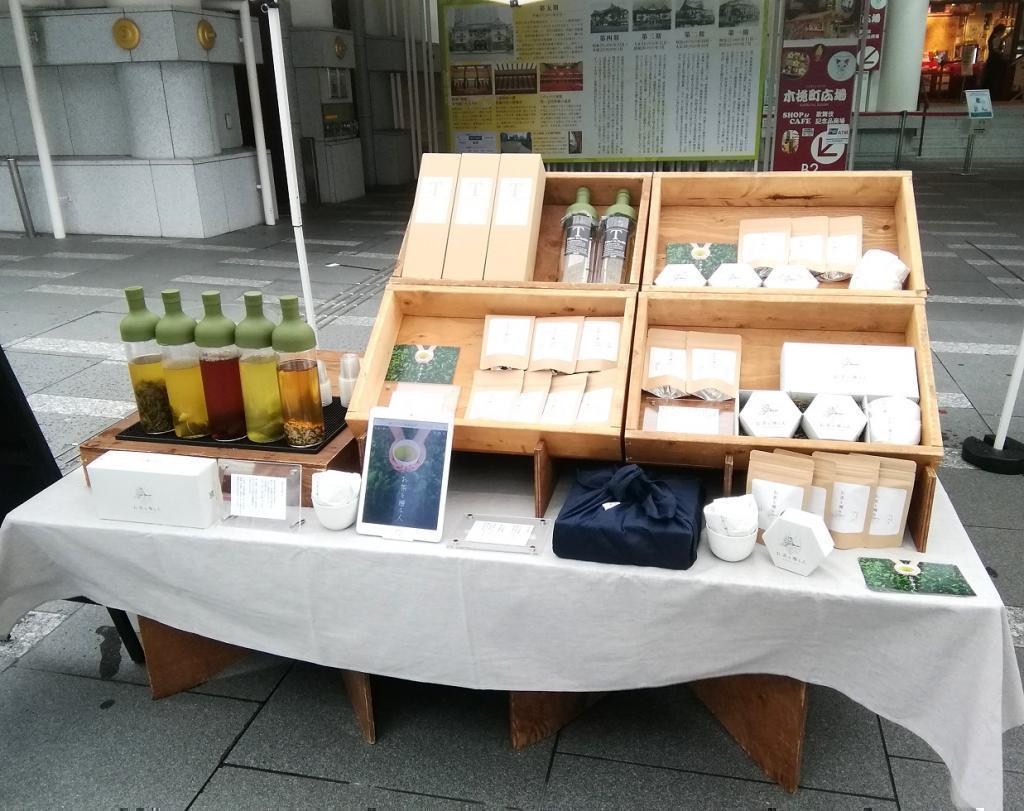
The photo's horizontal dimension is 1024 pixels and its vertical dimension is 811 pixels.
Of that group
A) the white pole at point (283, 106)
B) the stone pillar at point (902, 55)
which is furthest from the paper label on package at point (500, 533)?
the stone pillar at point (902, 55)

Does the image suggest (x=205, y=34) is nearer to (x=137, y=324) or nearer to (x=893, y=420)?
(x=137, y=324)

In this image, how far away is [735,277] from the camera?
2.30 m

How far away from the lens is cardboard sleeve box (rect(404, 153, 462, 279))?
244cm

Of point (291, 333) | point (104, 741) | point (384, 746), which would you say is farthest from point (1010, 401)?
point (104, 741)

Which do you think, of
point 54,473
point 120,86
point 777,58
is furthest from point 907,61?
point 54,473

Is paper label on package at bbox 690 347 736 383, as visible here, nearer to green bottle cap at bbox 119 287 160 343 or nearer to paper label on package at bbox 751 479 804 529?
paper label on package at bbox 751 479 804 529

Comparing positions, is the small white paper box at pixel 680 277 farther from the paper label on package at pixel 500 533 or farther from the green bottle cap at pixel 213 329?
the green bottle cap at pixel 213 329

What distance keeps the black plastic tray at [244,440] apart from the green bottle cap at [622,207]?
42.0 inches

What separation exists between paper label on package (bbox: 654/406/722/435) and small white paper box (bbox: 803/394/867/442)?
0.73ft

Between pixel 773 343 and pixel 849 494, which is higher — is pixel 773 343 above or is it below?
above

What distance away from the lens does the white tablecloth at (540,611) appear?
66.1 inches

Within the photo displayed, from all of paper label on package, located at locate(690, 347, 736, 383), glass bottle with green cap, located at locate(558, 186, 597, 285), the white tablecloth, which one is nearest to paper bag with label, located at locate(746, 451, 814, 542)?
the white tablecloth

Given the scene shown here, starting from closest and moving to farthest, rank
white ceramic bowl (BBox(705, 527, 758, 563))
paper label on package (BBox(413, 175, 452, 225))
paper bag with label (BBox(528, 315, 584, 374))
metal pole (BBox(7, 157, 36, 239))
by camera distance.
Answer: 1. white ceramic bowl (BBox(705, 527, 758, 563))
2. paper bag with label (BBox(528, 315, 584, 374))
3. paper label on package (BBox(413, 175, 452, 225))
4. metal pole (BBox(7, 157, 36, 239))

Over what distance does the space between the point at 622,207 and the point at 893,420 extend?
1068mm
